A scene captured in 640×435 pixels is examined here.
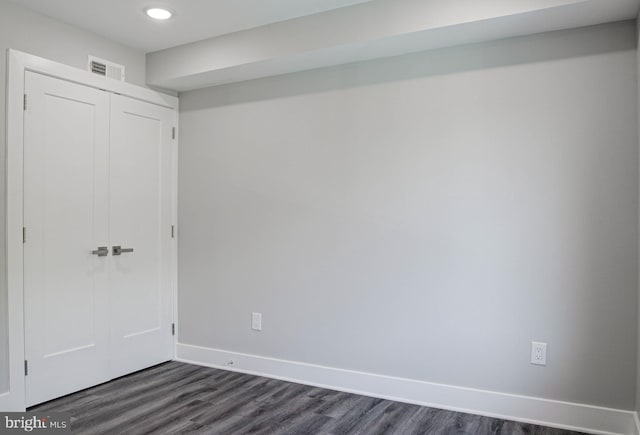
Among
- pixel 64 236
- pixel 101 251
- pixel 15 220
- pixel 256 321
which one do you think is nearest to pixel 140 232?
pixel 101 251

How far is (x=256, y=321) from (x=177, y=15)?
221 cm

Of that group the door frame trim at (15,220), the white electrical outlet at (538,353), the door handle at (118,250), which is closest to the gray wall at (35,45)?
the door frame trim at (15,220)

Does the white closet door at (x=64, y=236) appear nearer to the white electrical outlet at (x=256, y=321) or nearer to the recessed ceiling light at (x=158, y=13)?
the recessed ceiling light at (x=158, y=13)

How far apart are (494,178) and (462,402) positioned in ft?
4.51

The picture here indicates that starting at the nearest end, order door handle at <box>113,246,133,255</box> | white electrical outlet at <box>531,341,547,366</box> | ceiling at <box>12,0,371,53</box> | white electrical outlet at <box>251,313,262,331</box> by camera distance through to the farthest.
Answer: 1. white electrical outlet at <box>531,341,547,366</box>
2. ceiling at <box>12,0,371,53</box>
3. door handle at <box>113,246,133,255</box>
4. white electrical outlet at <box>251,313,262,331</box>

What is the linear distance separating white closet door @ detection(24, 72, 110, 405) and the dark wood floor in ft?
0.78

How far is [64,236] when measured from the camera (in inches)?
122

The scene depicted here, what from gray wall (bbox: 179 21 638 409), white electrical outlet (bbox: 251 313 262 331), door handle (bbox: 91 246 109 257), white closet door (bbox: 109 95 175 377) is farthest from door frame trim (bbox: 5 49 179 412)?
white electrical outlet (bbox: 251 313 262 331)

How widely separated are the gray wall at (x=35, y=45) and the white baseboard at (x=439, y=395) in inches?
61.4

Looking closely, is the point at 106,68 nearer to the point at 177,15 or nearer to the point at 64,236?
the point at 177,15

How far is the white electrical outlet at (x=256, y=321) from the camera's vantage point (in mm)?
3600

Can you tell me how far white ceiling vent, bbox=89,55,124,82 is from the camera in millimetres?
3303

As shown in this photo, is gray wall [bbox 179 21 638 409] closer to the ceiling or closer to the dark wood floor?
the dark wood floor

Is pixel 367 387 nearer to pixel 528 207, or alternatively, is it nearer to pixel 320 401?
pixel 320 401
